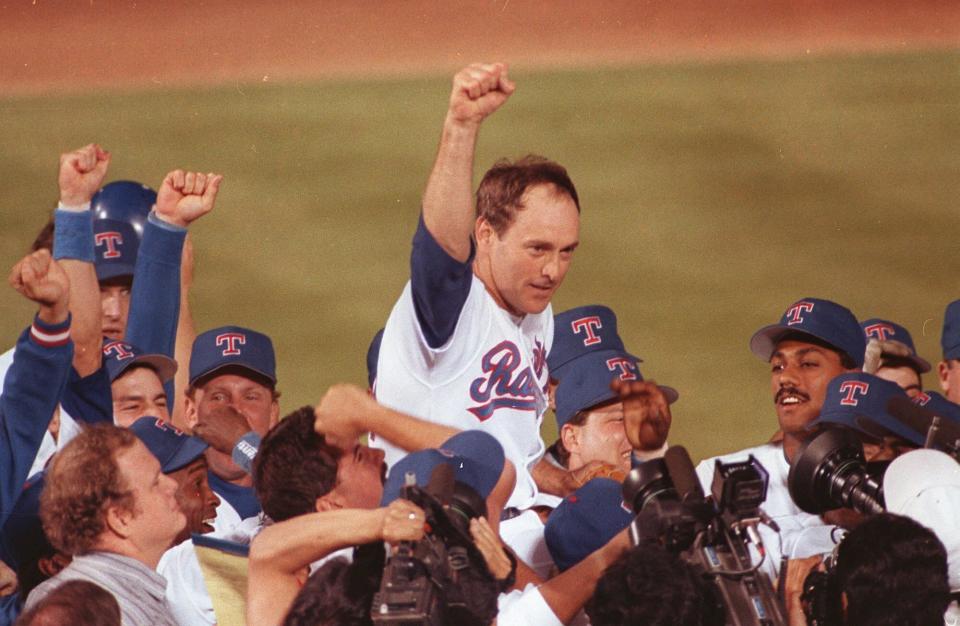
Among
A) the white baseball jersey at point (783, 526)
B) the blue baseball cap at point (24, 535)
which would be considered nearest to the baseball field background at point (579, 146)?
the white baseball jersey at point (783, 526)

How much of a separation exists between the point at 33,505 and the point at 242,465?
63 cm

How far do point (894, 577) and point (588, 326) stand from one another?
1.79 m

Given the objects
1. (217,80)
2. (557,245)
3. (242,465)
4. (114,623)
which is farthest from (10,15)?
(114,623)

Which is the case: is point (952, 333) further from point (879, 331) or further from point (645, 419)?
point (645, 419)

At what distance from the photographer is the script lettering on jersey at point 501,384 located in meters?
3.85

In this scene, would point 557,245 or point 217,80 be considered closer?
point 557,245

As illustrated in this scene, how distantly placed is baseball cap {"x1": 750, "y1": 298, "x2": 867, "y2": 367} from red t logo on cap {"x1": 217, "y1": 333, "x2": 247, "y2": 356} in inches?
69.5

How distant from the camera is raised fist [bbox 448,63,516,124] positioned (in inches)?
133

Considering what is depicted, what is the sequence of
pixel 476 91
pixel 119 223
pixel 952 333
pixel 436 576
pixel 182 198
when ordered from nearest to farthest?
pixel 436 576
pixel 476 91
pixel 182 198
pixel 119 223
pixel 952 333

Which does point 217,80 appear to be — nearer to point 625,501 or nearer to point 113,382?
point 113,382

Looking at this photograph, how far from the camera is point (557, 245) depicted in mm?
4012

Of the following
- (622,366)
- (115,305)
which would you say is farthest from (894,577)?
(115,305)

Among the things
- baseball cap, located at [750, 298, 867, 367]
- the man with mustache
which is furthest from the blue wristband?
baseball cap, located at [750, 298, 867, 367]

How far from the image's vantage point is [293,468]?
348 centimetres
